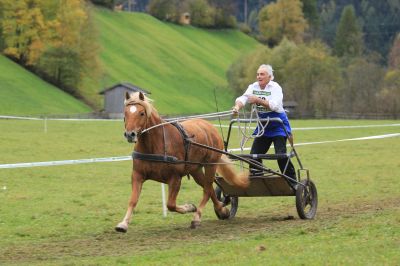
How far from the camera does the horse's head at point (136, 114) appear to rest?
10.2 m

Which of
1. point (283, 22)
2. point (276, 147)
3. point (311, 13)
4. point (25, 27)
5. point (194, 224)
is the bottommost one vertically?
point (194, 224)

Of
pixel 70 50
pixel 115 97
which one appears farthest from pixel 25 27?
pixel 115 97

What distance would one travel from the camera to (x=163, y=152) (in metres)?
10.7

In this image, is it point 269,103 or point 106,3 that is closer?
point 269,103

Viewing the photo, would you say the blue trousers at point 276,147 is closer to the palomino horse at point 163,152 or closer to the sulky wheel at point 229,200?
the sulky wheel at point 229,200

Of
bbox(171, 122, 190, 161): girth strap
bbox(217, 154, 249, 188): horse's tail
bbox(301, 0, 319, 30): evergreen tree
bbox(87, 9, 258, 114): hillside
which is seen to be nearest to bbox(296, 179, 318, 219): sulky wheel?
bbox(217, 154, 249, 188): horse's tail

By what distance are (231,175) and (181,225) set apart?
3.31ft

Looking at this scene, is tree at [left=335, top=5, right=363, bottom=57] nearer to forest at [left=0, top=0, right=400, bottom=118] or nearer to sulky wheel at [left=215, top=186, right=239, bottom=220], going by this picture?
forest at [left=0, top=0, right=400, bottom=118]

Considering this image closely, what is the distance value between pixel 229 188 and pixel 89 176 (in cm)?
819

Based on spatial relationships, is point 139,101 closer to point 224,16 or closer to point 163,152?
point 163,152

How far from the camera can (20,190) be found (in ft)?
55.2

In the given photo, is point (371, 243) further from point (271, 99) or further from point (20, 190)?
point (20, 190)

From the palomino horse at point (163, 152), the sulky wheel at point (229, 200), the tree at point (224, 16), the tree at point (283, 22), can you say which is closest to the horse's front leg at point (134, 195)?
the palomino horse at point (163, 152)

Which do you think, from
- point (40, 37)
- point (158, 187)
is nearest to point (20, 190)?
point (158, 187)
